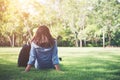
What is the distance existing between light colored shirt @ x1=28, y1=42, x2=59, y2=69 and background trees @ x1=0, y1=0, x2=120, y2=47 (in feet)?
5.48

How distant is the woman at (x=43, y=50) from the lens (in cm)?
453

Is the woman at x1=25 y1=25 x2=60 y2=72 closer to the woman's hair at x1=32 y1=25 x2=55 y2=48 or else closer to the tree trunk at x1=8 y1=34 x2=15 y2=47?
the woman's hair at x1=32 y1=25 x2=55 y2=48

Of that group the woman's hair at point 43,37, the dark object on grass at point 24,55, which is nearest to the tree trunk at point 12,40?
the dark object on grass at point 24,55

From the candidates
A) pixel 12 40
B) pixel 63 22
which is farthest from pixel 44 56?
pixel 63 22

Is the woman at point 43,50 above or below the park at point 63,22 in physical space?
below

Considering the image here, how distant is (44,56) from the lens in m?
4.67

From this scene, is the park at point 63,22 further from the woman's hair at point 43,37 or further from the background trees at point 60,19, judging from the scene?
the woman's hair at point 43,37

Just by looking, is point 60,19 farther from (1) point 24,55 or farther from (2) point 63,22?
(1) point 24,55

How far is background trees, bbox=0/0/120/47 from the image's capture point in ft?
21.2

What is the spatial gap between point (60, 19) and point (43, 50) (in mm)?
2290

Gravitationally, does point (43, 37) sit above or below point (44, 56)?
above

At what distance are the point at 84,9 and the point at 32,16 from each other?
114 cm

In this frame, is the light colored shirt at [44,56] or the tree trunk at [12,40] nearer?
the light colored shirt at [44,56]

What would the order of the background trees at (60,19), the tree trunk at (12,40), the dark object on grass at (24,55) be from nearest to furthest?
the dark object on grass at (24,55) < the tree trunk at (12,40) < the background trees at (60,19)
